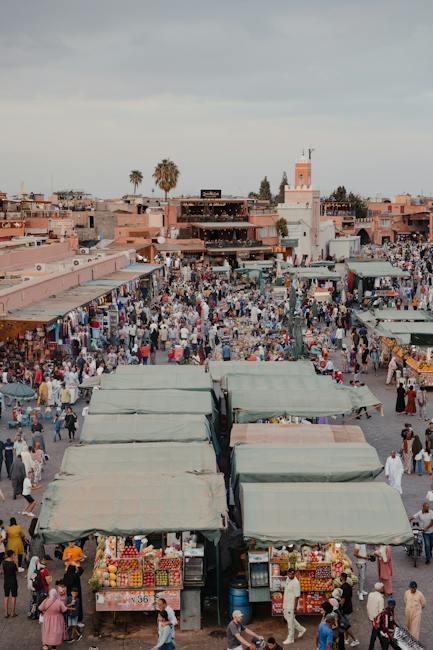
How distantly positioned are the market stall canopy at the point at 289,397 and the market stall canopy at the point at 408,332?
27.6 ft

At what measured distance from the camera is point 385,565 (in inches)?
479

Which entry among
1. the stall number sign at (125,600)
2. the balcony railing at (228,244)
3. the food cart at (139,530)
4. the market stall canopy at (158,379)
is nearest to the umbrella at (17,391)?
the market stall canopy at (158,379)

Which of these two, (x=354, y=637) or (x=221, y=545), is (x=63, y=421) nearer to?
(x=221, y=545)

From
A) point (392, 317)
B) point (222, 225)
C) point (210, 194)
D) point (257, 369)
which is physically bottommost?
point (392, 317)

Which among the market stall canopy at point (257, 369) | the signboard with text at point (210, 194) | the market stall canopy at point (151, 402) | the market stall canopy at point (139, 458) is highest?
A: the signboard with text at point (210, 194)

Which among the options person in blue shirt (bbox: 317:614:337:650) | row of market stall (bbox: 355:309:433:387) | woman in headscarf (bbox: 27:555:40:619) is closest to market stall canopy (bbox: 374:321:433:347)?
row of market stall (bbox: 355:309:433:387)

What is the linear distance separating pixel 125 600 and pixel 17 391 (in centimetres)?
1117

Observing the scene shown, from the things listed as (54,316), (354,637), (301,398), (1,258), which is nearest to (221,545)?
(354,637)

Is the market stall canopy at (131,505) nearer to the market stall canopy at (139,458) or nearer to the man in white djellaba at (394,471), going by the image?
the market stall canopy at (139,458)

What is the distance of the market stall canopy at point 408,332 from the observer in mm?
28328

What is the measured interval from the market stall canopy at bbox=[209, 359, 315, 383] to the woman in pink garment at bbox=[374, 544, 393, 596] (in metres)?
8.68

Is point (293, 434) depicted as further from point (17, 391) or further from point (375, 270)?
point (375, 270)

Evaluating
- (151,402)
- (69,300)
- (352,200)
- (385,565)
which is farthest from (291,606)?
(352,200)

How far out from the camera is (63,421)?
2184 cm
